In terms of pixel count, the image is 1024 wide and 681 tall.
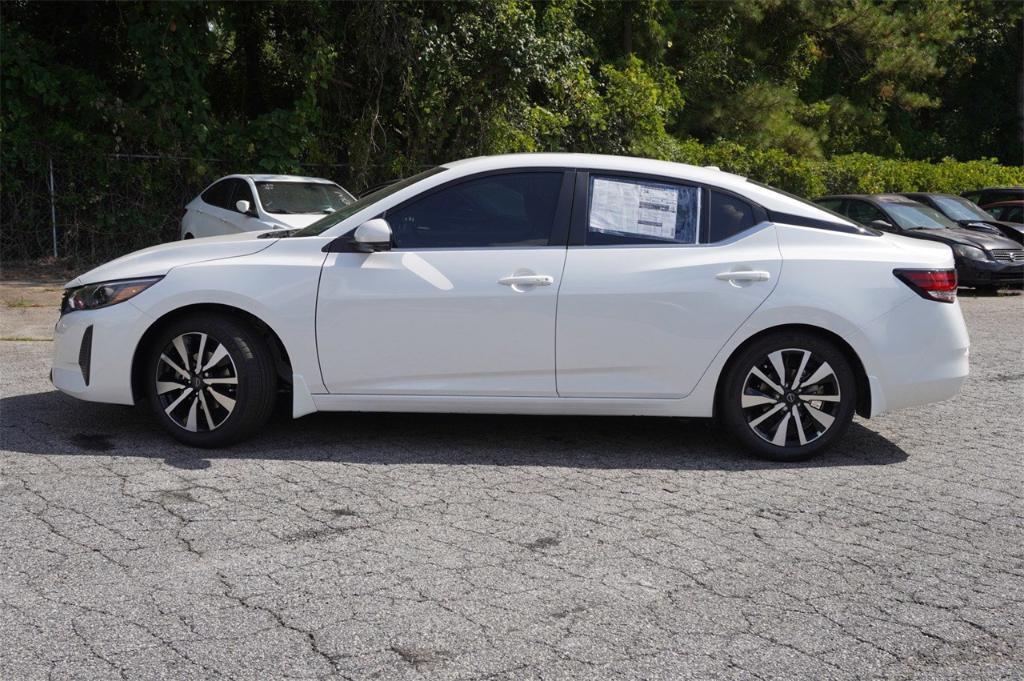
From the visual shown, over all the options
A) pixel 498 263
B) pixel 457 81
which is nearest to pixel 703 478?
pixel 498 263

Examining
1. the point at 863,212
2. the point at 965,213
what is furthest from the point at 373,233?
the point at 965,213

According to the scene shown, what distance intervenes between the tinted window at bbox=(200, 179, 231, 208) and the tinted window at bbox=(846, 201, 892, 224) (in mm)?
9382

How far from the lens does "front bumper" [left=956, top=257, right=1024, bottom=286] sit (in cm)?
1661

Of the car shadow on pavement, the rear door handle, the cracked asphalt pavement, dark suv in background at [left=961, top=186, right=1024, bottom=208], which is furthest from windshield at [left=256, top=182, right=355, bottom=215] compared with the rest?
dark suv in background at [left=961, top=186, right=1024, bottom=208]

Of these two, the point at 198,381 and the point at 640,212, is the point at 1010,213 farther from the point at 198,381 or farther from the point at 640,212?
the point at 198,381

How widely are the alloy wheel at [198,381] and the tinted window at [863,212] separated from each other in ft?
43.7

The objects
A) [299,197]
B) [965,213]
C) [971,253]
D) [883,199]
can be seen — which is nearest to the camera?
[299,197]

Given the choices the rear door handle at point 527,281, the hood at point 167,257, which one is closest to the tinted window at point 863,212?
the rear door handle at point 527,281

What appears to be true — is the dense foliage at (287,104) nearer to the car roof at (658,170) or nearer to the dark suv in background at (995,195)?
the dark suv in background at (995,195)

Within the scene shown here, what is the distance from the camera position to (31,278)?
15.6 metres

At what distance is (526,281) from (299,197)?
30.5 feet

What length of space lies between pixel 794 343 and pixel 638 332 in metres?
0.85

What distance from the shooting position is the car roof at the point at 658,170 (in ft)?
20.0

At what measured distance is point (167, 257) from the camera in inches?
241
